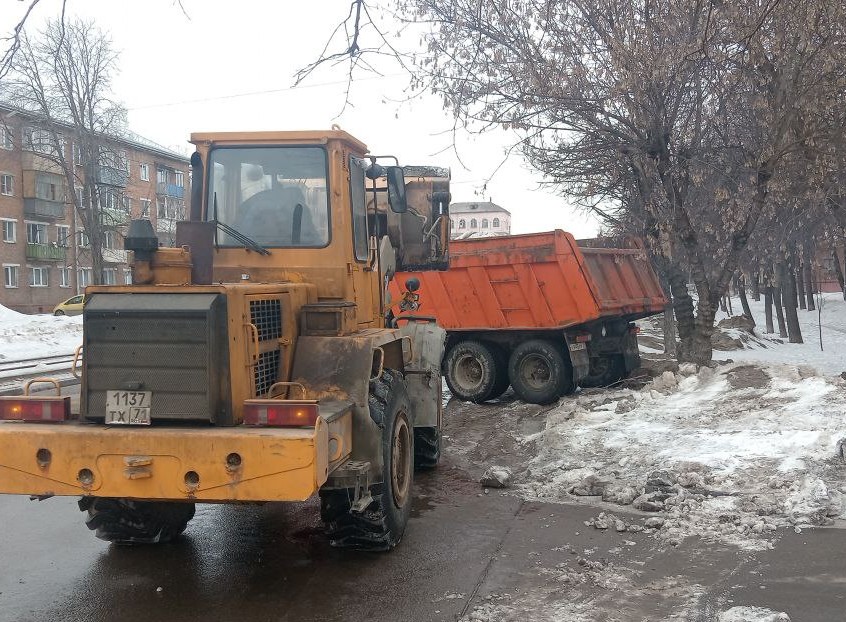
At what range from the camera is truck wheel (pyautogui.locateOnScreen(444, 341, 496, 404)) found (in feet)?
40.5

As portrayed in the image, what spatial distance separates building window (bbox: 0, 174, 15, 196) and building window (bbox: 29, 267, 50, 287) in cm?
470

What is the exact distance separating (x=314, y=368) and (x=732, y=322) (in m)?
30.3

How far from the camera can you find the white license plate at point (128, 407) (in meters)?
4.35

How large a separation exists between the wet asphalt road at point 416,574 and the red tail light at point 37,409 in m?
1.13

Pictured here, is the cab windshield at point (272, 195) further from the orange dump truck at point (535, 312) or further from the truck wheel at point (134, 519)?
the orange dump truck at point (535, 312)

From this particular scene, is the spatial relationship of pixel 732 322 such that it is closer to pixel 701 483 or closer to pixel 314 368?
pixel 701 483

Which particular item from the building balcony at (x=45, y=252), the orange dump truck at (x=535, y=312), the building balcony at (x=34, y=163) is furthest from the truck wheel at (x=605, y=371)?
the building balcony at (x=34, y=163)

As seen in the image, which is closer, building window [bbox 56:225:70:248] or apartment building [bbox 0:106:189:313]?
apartment building [bbox 0:106:189:313]

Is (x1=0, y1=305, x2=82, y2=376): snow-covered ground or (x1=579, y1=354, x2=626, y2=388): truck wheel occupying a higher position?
(x1=0, y1=305, x2=82, y2=376): snow-covered ground

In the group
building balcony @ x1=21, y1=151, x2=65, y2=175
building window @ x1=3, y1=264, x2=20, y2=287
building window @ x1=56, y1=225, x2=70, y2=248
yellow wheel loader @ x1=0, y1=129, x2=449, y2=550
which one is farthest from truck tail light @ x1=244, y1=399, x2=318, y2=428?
building window @ x1=56, y1=225, x2=70, y2=248

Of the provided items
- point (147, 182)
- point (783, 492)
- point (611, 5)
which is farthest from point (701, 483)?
point (147, 182)

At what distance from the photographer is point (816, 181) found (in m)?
11.6

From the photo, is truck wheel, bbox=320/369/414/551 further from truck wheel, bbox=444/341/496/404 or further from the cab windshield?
truck wheel, bbox=444/341/496/404

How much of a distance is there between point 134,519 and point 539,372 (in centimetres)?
780
